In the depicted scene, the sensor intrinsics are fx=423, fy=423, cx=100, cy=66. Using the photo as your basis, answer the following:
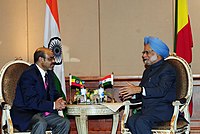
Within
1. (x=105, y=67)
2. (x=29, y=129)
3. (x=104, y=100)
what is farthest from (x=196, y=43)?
(x=29, y=129)

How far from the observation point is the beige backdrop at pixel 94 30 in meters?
5.76

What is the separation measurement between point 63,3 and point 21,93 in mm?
2296

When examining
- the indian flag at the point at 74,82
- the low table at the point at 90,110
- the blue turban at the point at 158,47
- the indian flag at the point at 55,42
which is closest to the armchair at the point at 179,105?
the low table at the point at 90,110

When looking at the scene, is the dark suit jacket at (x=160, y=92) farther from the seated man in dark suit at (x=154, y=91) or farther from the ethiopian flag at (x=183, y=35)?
the ethiopian flag at (x=183, y=35)

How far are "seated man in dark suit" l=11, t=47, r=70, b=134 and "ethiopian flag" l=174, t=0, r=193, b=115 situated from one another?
1.53 m

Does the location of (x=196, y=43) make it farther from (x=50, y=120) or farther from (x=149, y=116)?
(x=50, y=120)

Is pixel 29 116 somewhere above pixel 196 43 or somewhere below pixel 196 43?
below

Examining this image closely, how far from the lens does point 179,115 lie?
4047 millimetres

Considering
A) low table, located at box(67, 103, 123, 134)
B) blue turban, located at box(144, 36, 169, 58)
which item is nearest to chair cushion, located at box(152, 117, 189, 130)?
low table, located at box(67, 103, 123, 134)

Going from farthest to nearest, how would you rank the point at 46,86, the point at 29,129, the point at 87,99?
1. the point at 87,99
2. the point at 46,86
3. the point at 29,129

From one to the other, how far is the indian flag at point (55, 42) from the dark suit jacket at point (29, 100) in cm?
57

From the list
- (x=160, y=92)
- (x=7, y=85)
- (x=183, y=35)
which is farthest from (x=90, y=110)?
(x=183, y=35)

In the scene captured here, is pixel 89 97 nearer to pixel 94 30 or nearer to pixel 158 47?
pixel 158 47

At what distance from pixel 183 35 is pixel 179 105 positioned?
121 centimetres
